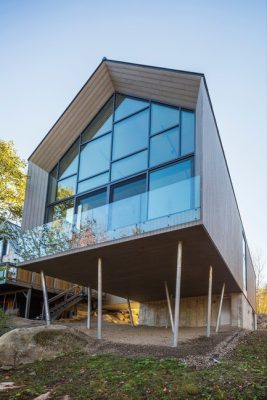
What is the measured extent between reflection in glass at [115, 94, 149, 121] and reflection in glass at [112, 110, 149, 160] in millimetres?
297

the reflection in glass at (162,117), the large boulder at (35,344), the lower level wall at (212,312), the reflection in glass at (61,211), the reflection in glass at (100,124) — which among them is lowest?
the large boulder at (35,344)

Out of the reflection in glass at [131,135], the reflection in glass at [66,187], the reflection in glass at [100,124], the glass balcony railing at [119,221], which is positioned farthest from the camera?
the reflection in glass at [100,124]

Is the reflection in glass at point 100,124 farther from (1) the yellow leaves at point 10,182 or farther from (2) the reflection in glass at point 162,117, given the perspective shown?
(1) the yellow leaves at point 10,182

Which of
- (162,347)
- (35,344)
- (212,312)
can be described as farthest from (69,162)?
(212,312)

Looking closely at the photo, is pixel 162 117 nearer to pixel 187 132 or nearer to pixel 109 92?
pixel 187 132

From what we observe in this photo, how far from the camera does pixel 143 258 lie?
12789 millimetres

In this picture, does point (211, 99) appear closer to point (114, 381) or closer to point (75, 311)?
point (114, 381)

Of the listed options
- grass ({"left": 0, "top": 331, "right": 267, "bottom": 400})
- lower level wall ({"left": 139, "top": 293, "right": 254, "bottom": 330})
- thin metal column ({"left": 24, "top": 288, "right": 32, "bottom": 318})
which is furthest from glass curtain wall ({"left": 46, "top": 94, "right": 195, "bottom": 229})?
lower level wall ({"left": 139, "top": 293, "right": 254, "bottom": 330})

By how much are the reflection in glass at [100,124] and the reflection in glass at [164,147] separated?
272 cm

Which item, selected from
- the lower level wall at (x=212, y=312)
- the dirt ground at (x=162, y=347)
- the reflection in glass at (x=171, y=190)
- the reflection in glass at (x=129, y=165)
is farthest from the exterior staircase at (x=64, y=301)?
the reflection in glass at (x=171, y=190)

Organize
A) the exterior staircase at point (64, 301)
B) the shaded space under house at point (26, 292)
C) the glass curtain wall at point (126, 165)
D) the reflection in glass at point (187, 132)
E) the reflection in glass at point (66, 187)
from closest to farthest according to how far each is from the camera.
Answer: the glass curtain wall at point (126, 165) < the reflection in glass at point (187, 132) < the reflection in glass at point (66, 187) < the shaded space under house at point (26, 292) < the exterior staircase at point (64, 301)

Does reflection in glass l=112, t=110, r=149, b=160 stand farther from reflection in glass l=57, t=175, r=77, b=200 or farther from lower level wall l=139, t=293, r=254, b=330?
lower level wall l=139, t=293, r=254, b=330

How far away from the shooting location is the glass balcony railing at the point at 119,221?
430 inches

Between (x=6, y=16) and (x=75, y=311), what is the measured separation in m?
15.2
